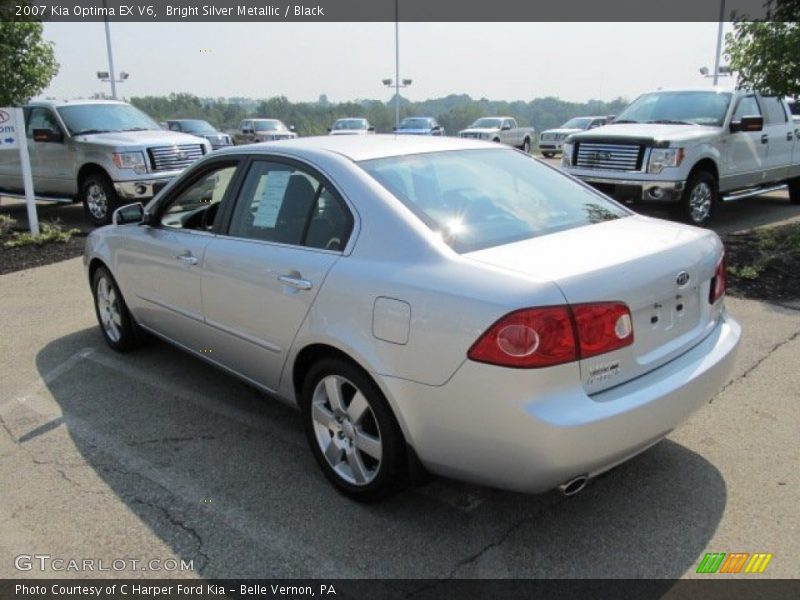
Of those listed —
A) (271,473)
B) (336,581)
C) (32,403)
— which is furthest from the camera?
(32,403)

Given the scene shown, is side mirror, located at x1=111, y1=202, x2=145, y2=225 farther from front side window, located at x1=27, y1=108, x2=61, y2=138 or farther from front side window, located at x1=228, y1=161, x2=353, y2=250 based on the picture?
front side window, located at x1=27, y1=108, x2=61, y2=138

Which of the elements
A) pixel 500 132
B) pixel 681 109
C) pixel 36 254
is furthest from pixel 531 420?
pixel 500 132

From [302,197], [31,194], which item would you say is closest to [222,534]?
[302,197]

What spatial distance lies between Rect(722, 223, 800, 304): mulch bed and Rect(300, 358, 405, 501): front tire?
15.4ft

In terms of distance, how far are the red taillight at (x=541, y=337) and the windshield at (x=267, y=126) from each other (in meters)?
30.0

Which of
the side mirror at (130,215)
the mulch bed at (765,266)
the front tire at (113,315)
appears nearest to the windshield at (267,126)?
the mulch bed at (765,266)

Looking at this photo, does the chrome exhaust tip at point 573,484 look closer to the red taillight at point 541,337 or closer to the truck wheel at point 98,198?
the red taillight at point 541,337

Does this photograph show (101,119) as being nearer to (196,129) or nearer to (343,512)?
(343,512)

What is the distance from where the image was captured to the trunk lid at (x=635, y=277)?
2.63 metres

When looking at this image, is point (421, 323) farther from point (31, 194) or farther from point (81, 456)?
point (31, 194)

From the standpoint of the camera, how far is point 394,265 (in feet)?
9.57

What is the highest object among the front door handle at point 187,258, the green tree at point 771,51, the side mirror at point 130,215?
the green tree at point 771,51

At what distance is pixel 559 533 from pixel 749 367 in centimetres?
248

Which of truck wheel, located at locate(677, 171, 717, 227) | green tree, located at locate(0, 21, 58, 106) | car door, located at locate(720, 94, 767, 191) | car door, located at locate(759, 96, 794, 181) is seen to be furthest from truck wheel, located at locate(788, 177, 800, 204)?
green tree, located at locate(0, 21, 58, 106)
